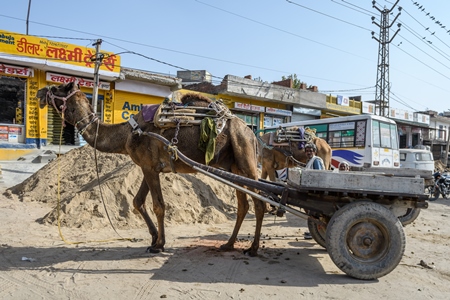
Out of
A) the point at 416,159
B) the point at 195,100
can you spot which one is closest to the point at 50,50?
the point at 195,100

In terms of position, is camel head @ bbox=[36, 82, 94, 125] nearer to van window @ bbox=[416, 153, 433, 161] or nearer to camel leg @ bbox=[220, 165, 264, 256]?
camel leg @ bbox=[220, 165, 264, 256]

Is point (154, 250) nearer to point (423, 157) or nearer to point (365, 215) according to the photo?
point (365, 215)

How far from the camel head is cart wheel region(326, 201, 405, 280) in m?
4.24

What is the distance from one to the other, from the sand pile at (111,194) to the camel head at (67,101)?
1371mm

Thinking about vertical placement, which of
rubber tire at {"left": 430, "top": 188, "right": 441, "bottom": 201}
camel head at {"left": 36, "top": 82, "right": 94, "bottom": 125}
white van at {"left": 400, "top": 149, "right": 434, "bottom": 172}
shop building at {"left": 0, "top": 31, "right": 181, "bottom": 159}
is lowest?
rubber tire at {"left": 430, "top": 188, "right": 441, "bottom": 201}

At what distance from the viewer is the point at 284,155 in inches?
416

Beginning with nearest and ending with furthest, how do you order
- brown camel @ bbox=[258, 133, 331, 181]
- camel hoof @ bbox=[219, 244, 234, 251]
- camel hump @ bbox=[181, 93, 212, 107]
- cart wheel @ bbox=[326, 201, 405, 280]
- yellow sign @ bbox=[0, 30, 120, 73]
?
cart wheel @ bbox=[326, 201, 405, 280] → camel hoof @ bbox=[219, 244, 234, 251] → camel hump @ bbox=[181, 93, 212, 107] → brown camel @ bbox=[258, 133, 331, 181] → yellow sign @ bbox=[0, 30, 120, 73]

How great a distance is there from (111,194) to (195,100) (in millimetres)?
3173

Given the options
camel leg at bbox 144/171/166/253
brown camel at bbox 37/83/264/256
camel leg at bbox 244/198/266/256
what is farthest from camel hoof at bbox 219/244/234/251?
camel leg at bbox 144/171/166/253

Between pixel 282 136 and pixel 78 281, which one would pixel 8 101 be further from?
pixel 78 281

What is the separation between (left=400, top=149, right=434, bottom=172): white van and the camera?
23.3m

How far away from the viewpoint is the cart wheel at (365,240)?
4797 mm

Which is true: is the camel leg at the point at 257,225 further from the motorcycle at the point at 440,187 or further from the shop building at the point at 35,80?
the shop building at the point at 35,80

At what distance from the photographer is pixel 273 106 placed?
30312 millimetres
